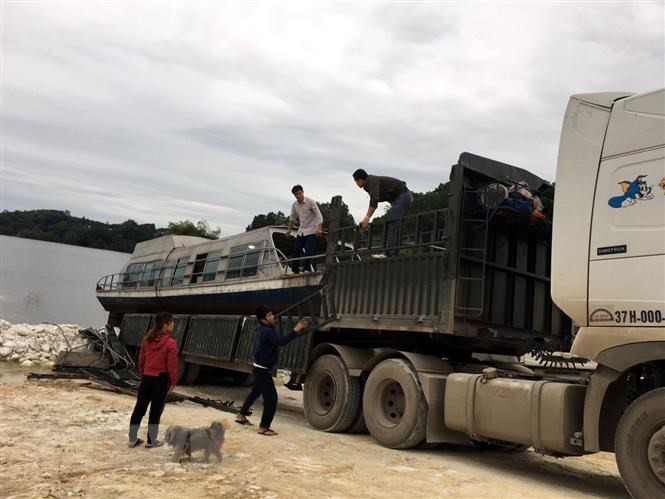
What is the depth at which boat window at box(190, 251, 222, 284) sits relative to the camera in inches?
567

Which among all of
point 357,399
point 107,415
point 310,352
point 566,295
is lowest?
point 107,415

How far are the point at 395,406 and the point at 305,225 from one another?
4543mm

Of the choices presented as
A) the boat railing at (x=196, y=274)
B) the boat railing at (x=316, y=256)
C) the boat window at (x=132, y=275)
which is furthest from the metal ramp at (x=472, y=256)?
the boat window at (x=132, y=275)

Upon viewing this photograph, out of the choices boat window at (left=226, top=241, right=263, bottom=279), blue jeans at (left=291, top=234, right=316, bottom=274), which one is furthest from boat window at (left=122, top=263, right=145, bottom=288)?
blue jeans at (left=291, top=234, right=316, bottom=274)

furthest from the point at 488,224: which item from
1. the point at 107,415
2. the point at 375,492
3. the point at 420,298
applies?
the point at 107,415

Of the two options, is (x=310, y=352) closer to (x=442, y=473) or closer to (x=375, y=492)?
(x=442, y=473)

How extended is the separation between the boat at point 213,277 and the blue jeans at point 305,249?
0.13 metres

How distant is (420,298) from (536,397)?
213 cm

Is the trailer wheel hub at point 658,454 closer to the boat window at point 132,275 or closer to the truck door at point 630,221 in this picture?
the truck door at point 630,221

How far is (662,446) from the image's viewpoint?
4613 mm

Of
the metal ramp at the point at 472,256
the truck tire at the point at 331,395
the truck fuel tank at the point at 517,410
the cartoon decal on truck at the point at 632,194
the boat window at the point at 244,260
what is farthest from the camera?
the boat window at the point at 244,260

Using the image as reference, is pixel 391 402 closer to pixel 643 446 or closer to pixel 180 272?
pixel 643 446

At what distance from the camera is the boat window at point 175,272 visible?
624 inches

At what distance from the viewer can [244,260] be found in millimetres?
13195
